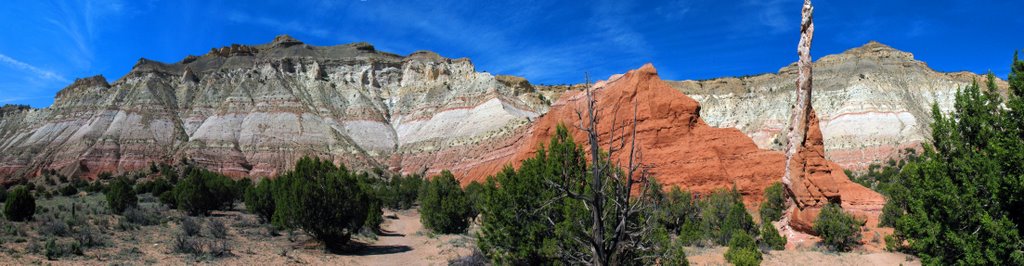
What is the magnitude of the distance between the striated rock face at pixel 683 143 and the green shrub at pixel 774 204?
4.65 m

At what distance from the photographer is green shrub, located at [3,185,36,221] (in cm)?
2434

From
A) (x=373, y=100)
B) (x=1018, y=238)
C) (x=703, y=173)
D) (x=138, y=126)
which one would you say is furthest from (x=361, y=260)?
(x=373, y=100)

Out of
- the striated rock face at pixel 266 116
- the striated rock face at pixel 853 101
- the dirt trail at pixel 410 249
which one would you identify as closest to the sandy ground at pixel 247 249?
the dirt trail at pixel 410 249

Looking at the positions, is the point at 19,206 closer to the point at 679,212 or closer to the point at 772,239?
the point at 772,239

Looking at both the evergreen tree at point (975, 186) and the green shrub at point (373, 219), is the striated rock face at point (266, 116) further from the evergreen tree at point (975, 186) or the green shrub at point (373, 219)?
the evergreen tree at point (975, 186)

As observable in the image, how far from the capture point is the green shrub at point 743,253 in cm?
1686

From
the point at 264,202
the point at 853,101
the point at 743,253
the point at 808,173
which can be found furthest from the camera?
the point at 853,101

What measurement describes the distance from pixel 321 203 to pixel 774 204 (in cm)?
2382

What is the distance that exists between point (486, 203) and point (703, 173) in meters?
27.1

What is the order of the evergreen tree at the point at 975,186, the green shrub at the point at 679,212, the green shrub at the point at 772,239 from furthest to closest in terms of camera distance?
the green shrub at the point at 679,212 < the green shrub at the point at 772,239 < the evergreen tree at the point at 975,186

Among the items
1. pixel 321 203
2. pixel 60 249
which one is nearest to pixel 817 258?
pixel 321 203

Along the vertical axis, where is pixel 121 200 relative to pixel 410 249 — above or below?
above

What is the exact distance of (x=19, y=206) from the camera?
2480 centimetres

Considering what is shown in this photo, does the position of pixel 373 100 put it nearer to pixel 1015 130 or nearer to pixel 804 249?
pixel 804 249
